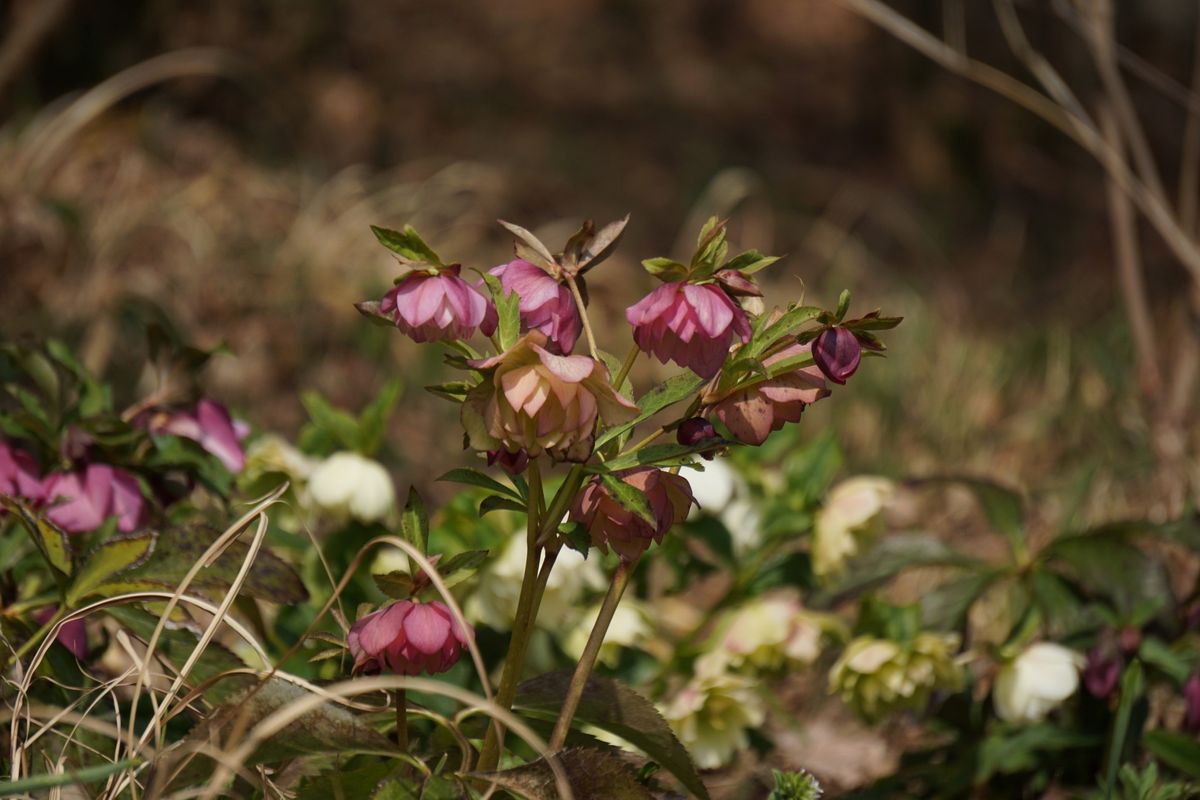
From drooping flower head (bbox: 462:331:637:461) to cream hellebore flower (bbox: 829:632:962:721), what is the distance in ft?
1.48

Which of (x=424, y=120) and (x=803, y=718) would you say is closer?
(x=803, y=718)

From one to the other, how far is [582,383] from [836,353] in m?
0.13

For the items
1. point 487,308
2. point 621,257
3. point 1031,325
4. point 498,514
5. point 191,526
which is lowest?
point 191,526

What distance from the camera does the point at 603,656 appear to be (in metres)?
1.08

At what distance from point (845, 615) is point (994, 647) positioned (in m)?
0.54

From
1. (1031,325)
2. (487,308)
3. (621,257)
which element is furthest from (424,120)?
(487,308)

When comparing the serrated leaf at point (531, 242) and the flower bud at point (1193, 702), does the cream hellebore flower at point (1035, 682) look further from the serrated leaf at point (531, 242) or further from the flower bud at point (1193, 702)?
the serrated leaf at point (531, 242)

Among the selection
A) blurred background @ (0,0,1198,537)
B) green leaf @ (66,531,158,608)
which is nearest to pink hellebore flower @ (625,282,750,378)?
green leaf @ (66,531,158,608)

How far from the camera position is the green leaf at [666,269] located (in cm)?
63

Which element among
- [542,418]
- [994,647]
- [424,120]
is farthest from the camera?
[424,120]

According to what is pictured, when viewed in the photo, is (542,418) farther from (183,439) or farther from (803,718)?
(803,718)

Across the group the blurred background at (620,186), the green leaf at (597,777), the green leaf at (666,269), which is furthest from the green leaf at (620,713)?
the blurred background at (620,186)

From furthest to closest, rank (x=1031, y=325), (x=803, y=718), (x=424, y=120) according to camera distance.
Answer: (x=424, y=120) < (x=1031, y=325) < (x=803, y=718)

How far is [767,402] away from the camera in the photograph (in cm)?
68
